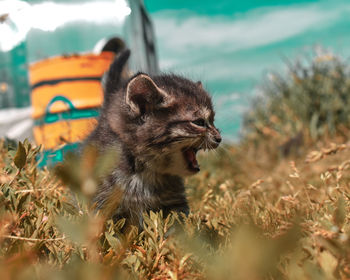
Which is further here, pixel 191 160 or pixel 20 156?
pixel 191 160

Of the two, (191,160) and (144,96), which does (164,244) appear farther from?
(144,96)

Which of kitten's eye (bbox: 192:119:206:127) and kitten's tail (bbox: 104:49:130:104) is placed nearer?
kitten's eye (bbox: 192:119:206:127)

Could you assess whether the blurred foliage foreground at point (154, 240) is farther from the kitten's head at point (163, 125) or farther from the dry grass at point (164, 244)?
the kitten's head at point (163, 125)

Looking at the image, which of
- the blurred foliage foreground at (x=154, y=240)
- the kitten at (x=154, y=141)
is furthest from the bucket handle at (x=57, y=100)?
the kitten at (x=154, y=141)

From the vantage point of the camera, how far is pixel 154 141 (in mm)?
1883

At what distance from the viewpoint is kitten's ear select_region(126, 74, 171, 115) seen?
1890mm

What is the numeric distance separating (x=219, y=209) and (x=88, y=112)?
261cm

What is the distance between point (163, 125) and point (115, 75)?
88cm

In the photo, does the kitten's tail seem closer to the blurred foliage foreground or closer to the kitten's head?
the kitten's head

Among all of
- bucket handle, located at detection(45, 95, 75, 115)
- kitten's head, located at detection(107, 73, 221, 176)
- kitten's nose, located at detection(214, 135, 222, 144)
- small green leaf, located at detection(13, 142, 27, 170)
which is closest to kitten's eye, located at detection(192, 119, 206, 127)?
kitten's head, located at detection(107, 73, 221, 176)

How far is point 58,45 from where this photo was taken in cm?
662

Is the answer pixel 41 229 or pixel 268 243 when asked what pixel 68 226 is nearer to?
pixel 268 243

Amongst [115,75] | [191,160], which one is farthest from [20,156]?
[115,75]

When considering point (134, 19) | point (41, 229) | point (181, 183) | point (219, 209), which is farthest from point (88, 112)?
point (134, 19)
